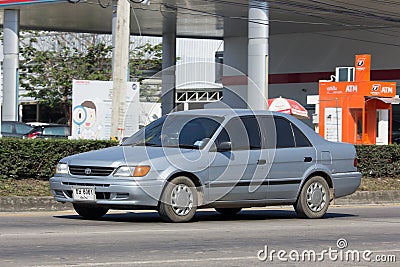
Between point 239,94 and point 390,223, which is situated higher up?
point 239,94

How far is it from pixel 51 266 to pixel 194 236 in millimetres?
3080

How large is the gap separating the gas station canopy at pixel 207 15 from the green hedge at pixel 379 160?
14347mm

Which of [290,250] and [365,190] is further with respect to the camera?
[365,190]

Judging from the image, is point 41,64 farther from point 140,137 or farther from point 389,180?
point 140,137

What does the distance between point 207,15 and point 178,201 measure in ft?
97.9

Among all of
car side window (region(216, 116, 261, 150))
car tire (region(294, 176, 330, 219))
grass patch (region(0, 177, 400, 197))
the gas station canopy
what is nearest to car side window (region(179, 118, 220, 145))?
car side window (region(216, 116, 261, 150))

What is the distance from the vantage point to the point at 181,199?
41.9ft

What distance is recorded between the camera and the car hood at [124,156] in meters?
12.5

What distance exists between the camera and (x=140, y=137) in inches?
541

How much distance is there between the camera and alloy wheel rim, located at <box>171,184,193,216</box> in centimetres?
1268

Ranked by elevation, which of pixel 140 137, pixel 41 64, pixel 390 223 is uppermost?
pixel 41 64

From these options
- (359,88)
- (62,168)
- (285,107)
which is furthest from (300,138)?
(285,107)

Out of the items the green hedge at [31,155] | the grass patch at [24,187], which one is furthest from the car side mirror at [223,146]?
the green hedge at [31,155]

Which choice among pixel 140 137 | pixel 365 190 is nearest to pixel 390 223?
pixel 140 137
